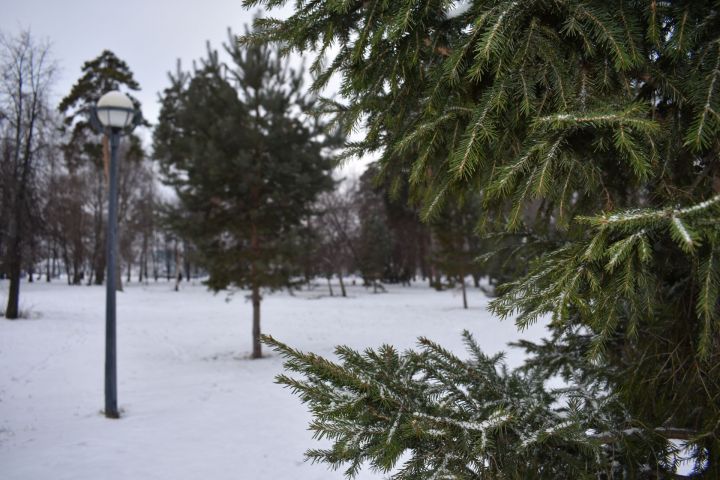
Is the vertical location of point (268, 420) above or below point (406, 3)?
below

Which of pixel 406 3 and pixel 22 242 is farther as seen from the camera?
pixel 22 242

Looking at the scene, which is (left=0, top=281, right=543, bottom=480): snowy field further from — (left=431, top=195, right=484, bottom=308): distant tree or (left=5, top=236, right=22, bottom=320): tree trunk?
(left=431, top=195, right=484, bottom=308): distant tree

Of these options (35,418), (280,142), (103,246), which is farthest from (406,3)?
(103,246)

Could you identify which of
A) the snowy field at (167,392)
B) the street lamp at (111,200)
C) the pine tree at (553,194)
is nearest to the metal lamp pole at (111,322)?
the street lamp at (111,200)

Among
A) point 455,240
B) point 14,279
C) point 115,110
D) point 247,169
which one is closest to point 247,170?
point 247,169

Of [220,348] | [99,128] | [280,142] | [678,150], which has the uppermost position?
[280,142]

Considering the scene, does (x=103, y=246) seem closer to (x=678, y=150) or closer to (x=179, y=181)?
(x=179, y=181)

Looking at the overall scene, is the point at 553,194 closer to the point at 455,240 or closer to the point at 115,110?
Answer: the point at 115,110

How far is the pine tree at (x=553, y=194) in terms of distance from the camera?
1.40m

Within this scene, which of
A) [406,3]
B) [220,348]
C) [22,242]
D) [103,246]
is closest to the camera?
[406,3]

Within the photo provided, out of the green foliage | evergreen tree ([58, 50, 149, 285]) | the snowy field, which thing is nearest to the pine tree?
the snowy field

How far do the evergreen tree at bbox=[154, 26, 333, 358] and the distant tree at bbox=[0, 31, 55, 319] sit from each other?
6.15 meters

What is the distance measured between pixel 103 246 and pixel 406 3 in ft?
119

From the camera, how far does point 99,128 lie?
6484 millimetres
